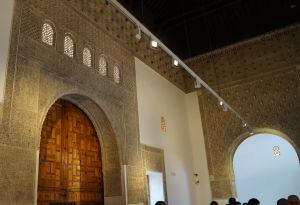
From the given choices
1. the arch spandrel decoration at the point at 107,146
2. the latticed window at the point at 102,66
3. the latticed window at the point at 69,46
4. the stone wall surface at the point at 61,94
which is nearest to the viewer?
the stone wall surface at the point at 61,94

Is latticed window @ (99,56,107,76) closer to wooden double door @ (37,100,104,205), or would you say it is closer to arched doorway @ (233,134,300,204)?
wooden double door @ (37,100,104,205)

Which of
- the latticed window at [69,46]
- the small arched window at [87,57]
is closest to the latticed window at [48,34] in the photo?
the latticed window at [69,46]

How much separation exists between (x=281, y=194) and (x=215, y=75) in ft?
17.6

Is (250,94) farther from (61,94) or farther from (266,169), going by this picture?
(61,94)

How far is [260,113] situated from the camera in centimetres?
927

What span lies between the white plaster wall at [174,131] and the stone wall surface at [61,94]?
532 mm

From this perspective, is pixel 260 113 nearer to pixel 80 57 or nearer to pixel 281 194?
pixel 281 194

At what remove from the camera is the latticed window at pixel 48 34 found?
5.18m

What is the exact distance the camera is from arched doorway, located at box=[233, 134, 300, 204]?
11.9m

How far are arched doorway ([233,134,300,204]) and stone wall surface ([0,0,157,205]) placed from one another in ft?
21.0

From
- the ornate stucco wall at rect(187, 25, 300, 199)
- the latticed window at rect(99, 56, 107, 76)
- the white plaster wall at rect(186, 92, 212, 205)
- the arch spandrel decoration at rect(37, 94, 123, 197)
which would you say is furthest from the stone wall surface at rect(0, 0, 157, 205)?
the ornate stucco wall at rect(187, 25, 300, 199)

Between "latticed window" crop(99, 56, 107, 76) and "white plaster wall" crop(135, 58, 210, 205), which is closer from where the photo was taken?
"latticed window" crop(99, 56, 107, 76)

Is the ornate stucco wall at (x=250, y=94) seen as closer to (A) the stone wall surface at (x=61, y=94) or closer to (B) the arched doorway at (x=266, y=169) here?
(B) the arched doorway at (x=266, y=169)

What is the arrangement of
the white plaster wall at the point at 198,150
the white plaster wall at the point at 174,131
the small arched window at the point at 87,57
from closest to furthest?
1. the small arched window at the point at 87,57
2. the white plaster wall at the point at 174,131
3. the white plaster wall at the point at 198,150
